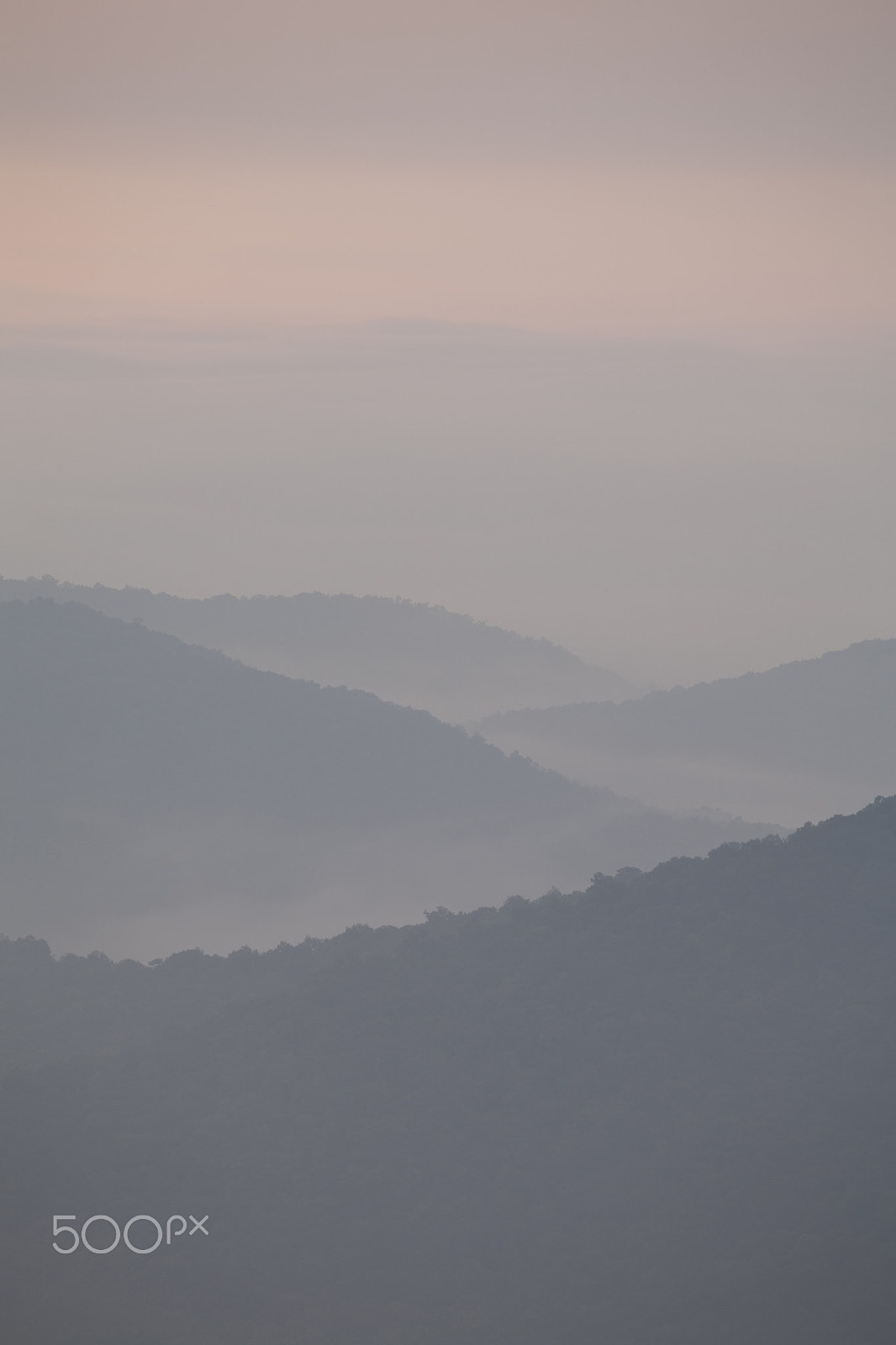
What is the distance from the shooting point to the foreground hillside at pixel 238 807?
132 meters

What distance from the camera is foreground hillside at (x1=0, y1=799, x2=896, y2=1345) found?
38438 mm

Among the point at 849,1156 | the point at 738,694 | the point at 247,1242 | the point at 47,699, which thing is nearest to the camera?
the point at 849,1156

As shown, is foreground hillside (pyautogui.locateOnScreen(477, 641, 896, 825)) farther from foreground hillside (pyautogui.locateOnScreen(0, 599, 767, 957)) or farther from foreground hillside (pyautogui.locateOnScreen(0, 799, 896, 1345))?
foreground hillside (pyautogui.locateOnScreen(0, 799, 896, 1345))

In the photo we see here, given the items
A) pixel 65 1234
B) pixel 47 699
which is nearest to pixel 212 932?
pixel 47 699

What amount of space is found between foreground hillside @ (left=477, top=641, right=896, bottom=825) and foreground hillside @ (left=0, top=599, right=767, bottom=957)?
38221 mm

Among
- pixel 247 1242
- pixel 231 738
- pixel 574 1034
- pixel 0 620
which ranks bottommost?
pixel 247 1242

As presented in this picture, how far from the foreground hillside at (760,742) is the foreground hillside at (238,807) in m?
38.2

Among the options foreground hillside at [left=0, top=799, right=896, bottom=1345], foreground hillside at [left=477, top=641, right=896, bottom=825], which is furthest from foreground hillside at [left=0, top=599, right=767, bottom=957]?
foreground hillside at [left=0, top=799, right=896, bottom=1345]

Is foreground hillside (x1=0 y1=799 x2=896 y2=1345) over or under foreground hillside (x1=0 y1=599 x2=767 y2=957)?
under

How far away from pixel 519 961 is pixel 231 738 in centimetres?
9128

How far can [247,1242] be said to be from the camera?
4188cm

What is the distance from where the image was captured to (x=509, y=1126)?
46000 millimetres

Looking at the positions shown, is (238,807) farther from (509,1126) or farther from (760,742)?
(509,1126)

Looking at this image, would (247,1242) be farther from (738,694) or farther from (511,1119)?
(738,694)
